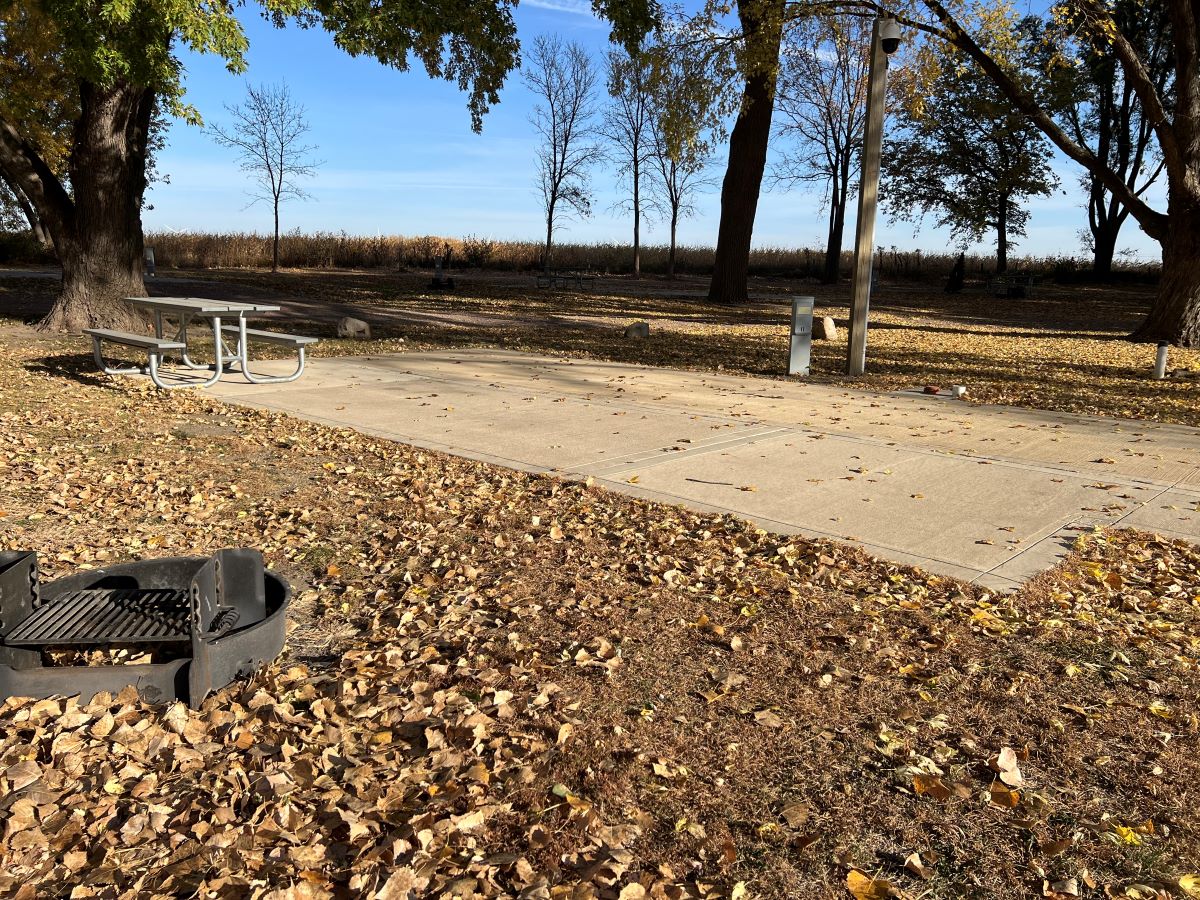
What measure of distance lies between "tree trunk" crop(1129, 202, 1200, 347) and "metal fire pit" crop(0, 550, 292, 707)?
1696 cm

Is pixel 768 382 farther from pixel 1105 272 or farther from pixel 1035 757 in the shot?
pixel 1105 272

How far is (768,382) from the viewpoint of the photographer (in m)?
11.4

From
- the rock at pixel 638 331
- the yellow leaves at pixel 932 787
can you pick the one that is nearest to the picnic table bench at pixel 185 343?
the rock at pixel 638 331

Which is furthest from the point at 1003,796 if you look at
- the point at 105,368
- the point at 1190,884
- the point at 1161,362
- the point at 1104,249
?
the point at 1104,249

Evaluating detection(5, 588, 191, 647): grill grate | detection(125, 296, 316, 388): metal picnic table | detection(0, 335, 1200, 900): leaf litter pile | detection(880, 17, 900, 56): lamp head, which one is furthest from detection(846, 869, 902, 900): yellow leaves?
detection(880, 17, 900, 56): lamp head

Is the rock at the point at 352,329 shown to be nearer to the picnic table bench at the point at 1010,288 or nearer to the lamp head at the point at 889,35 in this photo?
the lamp head at the point at 889,35

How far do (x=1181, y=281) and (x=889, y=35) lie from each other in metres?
8.88

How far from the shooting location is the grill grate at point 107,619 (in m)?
3.40

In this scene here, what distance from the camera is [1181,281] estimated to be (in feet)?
53.9

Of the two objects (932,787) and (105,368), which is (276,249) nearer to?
(105,368)

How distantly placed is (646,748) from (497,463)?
399cm

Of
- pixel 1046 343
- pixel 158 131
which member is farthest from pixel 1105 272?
pixel 158 131

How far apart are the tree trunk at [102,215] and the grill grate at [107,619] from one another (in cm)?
1078

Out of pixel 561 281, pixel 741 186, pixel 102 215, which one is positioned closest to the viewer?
pixel 102 215
